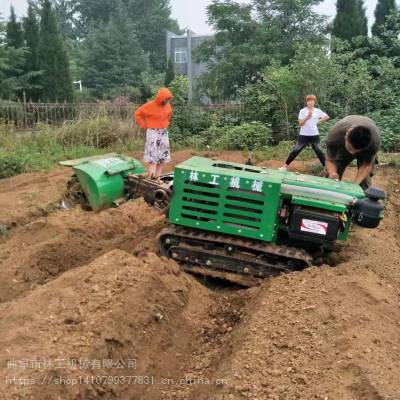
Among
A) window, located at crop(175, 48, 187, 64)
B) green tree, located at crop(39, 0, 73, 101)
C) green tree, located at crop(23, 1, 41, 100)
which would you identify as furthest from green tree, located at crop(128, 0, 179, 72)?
green tree, located at crop(39, 0, 73, 101)

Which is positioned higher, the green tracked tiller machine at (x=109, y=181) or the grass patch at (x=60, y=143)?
the green tracked tiller machine at (x=109, y=181)

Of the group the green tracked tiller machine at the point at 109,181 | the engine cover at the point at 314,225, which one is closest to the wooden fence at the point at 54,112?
the green tracked tiller machine at the point at 109,181

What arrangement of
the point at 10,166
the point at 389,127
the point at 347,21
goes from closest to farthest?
the point at 10,166 → the point at 389,127 → the point at 347,21

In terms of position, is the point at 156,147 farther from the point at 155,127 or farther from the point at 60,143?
the point at 60,143

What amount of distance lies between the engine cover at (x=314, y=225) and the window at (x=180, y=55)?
1824 inches

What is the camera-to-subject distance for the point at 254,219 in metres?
5.23

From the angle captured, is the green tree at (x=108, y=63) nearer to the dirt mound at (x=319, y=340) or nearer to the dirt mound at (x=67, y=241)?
the dirt mound at (x=67, y=241)

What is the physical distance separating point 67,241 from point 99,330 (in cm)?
265

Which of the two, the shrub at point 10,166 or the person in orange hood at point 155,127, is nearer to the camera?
the person in orange hood at point 155,127

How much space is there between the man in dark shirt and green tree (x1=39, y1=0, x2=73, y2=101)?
21415mm

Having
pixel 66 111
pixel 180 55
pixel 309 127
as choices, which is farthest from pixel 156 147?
pixel 180 55

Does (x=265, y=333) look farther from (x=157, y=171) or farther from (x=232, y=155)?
(x=232, y=155)

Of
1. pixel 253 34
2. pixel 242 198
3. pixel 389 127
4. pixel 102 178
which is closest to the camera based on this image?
pixel 242 198

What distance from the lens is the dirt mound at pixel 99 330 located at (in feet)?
11.3
